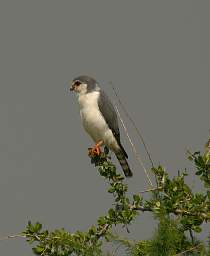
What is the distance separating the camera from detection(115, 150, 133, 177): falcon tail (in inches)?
594

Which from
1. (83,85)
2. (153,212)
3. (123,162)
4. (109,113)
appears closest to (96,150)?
(109,113)

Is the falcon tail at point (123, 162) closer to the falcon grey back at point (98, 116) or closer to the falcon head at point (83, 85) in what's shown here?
the falcon grey back at point (98, 116)

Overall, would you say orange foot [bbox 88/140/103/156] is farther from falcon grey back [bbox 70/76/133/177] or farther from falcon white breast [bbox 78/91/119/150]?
falcon white breast [bbox 78/91/119/150]

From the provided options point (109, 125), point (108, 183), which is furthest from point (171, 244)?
point (109, 125)

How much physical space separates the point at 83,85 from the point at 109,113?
1.86 ft

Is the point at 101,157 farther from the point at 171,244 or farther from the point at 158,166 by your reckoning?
the point at 171,244

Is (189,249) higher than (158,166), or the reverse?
(158,166)

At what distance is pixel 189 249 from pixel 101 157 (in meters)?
4.29

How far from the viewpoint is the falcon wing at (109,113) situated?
1504 cm

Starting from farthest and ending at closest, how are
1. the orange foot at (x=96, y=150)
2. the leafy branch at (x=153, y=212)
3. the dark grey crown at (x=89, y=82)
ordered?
the dark grey crown at (x=89, y=82)
the orange foot at (x=96, y=150)
the leafy branch at (x=153, y=212)

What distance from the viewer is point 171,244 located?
7312 mm

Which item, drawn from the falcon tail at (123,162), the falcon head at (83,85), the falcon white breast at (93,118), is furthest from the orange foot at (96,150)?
the falcon head at (83,85)

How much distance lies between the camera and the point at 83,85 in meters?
15.3

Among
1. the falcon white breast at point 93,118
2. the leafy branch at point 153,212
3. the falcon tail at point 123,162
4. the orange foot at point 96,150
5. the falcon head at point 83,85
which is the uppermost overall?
the falcon head at point 83,85
